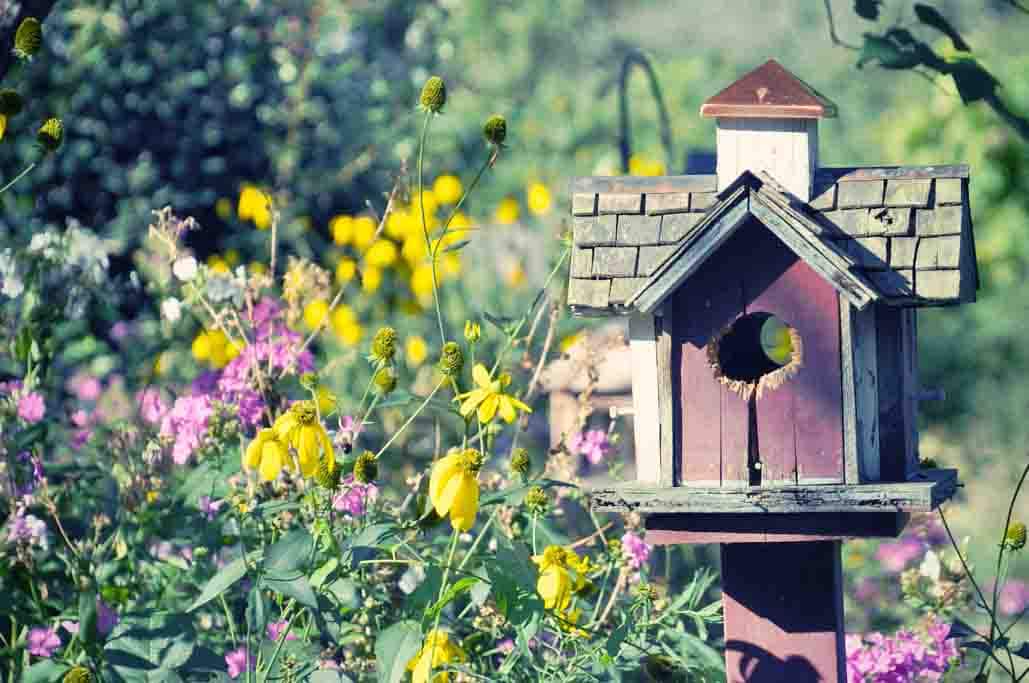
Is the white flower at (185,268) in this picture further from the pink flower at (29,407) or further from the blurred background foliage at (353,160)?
the pink flower at (29,407)

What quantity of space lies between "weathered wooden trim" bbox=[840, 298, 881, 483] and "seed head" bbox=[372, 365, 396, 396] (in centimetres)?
66

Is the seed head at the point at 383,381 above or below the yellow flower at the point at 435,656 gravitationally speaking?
above

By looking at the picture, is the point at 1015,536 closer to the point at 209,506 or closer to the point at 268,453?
the point at 268,453

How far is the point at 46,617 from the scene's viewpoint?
2434 millimetres

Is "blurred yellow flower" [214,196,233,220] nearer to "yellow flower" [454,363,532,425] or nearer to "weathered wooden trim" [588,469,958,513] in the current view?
"yellow flower" [454,363,532,425]

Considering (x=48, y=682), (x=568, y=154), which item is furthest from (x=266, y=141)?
(x=568, y=154)

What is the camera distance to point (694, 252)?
202 centimetres

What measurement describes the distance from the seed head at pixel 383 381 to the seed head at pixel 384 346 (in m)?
0.02

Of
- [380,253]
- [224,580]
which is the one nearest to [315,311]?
[380,253]

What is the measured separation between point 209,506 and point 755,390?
0.95 meters

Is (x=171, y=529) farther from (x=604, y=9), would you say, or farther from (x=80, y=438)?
(x=604, y=9)

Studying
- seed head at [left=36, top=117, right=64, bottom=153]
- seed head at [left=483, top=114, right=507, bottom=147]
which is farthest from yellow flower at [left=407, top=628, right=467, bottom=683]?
seed head at [left=36, top=117, right=64, bottom=153]

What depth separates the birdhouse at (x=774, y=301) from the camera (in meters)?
2.00

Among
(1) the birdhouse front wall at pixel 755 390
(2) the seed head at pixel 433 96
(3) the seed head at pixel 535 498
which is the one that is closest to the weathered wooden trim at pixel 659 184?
(1) the birdhouse front wall at pixel 755 390
